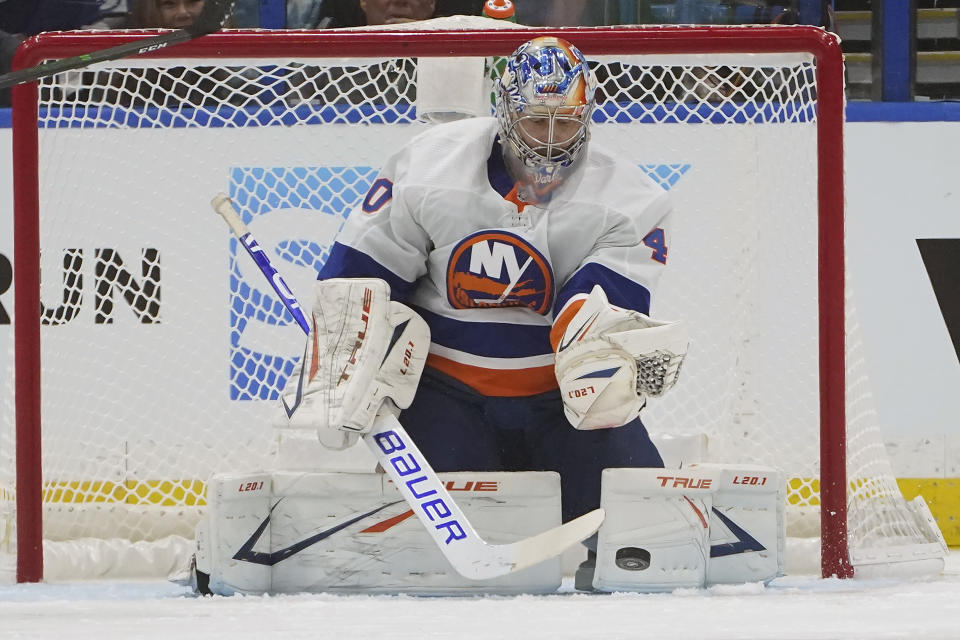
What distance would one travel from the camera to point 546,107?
6.79 feet

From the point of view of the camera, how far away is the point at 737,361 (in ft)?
9.62

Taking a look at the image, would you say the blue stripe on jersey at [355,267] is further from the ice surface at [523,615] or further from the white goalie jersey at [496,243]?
the ice surface at [523,615]

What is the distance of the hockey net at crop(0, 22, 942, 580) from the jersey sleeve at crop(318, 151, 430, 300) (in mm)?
538

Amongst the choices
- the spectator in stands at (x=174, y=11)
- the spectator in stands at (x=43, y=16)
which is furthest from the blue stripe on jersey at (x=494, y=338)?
the spectator in stands at (x=43, y=16)

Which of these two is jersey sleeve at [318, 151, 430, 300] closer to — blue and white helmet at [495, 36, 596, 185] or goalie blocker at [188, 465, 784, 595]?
blue and white helmet at [495, 36, 596, 185]

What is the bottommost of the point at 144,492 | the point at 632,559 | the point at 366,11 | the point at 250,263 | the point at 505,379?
the point at 144,492

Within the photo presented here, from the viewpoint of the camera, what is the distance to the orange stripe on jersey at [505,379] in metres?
2.25

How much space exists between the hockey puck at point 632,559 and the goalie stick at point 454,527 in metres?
0.12

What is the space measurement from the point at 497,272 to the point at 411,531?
458 millimetres

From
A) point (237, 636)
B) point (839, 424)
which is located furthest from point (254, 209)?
point (237, 636)

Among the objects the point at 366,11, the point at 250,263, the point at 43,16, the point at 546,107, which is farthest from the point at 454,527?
the point at 43,16

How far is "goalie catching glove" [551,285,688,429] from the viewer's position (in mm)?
2016

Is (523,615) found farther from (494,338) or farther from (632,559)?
(494,338)

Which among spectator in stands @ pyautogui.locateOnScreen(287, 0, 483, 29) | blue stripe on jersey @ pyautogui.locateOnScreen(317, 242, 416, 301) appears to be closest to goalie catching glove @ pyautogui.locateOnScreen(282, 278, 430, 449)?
blue stripe on jersey @ pyautogui.locateOnScreen(317, 242, 416, 301)
